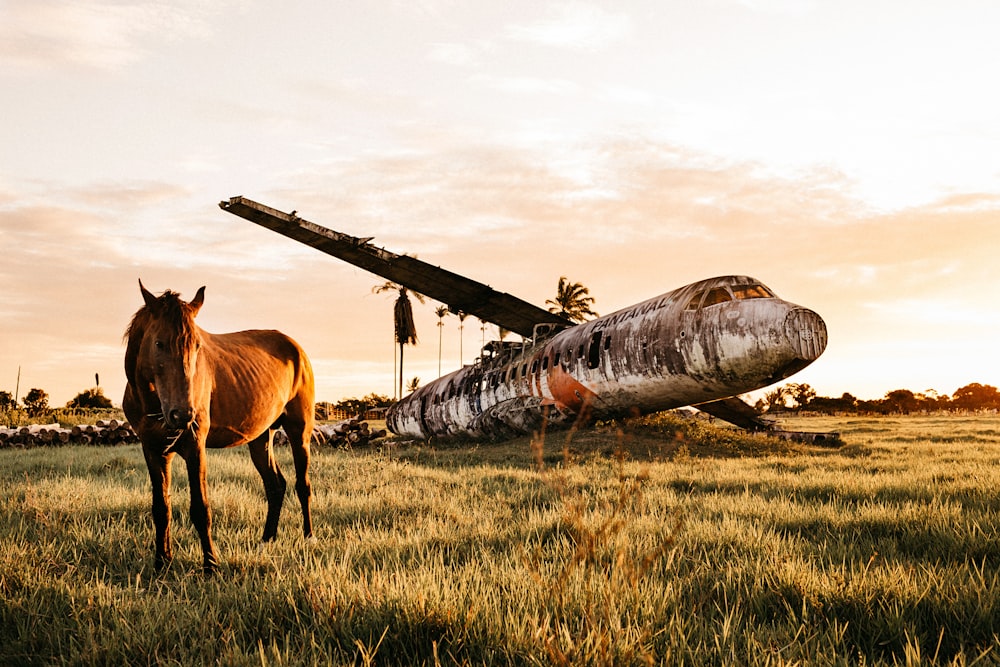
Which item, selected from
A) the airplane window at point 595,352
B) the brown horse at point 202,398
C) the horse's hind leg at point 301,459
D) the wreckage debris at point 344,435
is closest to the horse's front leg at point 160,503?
the brown horse at point 202,398

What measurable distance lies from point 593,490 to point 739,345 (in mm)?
4385

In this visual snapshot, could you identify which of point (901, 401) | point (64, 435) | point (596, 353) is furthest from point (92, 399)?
point (901, 401)

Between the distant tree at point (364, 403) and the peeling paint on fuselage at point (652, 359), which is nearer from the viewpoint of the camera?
the peeling paint on fuselage at point (652, 359)

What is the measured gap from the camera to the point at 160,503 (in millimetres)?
5492

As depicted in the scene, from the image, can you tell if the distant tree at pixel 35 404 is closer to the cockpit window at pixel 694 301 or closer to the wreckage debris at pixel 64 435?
the wreckage debris at pixel 64 435

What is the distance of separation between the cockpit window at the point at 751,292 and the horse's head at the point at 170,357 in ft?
34.9

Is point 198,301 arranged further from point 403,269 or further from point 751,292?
point 403,269

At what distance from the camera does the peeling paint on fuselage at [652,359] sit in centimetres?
1184

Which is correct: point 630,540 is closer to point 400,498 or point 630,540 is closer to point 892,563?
point 892,563

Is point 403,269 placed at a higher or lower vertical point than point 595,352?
higher

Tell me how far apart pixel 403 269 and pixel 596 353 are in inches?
329

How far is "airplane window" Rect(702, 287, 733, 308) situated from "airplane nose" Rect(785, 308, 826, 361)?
5.46 ft

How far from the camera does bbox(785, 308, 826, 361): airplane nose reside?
450 inches

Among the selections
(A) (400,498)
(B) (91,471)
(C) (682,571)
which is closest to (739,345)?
(A) (400,498)
